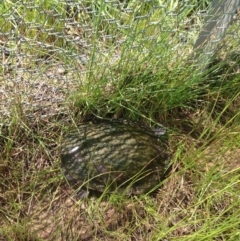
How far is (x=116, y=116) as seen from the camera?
4.00 feet

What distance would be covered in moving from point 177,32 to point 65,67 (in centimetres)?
33

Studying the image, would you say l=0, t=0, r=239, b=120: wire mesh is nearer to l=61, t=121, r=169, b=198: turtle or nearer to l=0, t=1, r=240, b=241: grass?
l=0, t=1, r=240, b=241: grass

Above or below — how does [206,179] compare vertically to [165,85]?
below

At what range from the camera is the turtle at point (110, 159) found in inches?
43.9

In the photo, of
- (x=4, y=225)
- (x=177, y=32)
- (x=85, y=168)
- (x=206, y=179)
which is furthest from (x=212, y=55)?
(x=4, y=225)

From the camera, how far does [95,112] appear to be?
47.5 inches

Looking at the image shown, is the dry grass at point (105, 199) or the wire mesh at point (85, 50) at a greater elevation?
the wire mesh at point (85, 50)

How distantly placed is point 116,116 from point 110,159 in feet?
0.51

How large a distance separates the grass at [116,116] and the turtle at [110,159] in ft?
0.13

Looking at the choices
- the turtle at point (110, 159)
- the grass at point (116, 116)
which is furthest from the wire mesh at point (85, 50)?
the turtle at point (110, 159)

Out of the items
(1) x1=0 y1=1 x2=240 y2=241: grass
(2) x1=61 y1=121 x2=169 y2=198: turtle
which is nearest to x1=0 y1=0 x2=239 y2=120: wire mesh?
(1) x1=0 y1=1 x2=240 y2=241: grass

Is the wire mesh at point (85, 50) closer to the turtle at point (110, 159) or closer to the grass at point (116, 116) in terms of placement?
the grass at point (116, 116)

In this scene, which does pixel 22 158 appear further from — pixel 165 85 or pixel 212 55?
pixel 212 55

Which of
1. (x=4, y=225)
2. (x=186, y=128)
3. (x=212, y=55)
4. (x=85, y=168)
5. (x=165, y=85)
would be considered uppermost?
(x=212, y=55)
